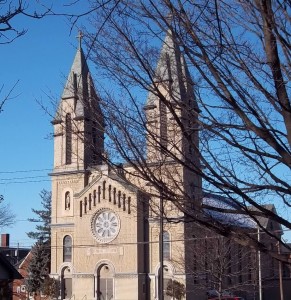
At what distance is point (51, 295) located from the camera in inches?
2270

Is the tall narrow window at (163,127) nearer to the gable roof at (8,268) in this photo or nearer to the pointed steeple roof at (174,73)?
the pointed steeple roof at (174,73)

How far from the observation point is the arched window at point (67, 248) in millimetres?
60594

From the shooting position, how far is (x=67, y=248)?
200 feet

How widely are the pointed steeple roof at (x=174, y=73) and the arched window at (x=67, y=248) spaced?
55.8 m

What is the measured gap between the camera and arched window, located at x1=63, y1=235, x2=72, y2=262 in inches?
2386

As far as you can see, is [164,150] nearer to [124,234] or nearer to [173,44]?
[173,44]

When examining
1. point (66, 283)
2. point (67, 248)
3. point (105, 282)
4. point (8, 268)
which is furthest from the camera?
point (67, 248)

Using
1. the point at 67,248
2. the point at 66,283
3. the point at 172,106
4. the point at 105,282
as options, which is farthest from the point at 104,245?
the point at 172,106

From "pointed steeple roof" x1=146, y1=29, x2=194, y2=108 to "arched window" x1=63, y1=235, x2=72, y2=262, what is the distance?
2198 inches

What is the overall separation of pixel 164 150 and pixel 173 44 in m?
1.06

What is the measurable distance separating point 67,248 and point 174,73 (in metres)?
56.4

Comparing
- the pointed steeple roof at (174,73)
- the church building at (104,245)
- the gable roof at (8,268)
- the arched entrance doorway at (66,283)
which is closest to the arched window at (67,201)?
the church building at (104,245)

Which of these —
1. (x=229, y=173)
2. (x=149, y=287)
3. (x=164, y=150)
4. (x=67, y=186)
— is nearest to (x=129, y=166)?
(x=164, y=150)

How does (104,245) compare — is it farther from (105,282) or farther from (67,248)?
(67,248)
